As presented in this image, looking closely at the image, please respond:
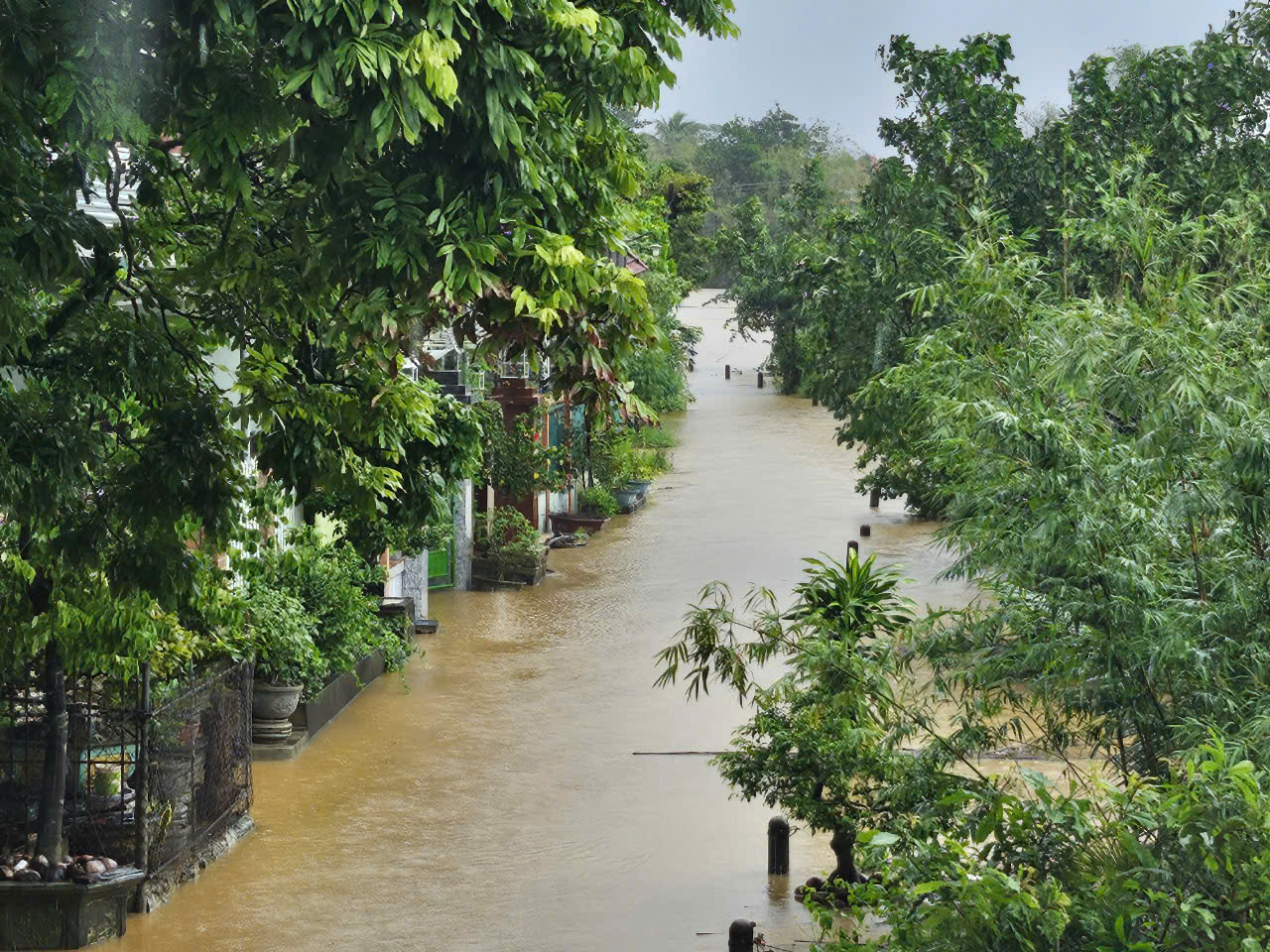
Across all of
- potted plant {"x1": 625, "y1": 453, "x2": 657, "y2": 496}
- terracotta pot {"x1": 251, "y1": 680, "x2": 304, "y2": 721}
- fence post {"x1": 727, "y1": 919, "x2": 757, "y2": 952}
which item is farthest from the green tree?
potted plant {"x1": 625, "y1": 453, "x2": 657, "y2": 496}

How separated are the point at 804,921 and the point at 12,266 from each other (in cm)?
844

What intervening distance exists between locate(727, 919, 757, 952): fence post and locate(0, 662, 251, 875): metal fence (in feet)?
15.5

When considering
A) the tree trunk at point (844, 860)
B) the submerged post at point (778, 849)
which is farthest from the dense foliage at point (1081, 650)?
the submerged post at point (778, 849)

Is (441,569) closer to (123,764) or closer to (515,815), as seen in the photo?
(515,815)

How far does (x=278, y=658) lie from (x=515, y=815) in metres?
3.14

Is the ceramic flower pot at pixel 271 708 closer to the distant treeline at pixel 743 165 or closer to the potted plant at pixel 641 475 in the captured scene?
the potted plant at pixel 641 475

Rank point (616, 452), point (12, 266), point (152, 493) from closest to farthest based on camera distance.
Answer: point (12, 266) < point (152, 493) < point (616, 452)

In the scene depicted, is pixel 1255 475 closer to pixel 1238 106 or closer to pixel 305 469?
pixel 305 469

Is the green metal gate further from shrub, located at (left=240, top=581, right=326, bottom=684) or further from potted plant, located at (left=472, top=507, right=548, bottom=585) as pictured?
shrub, located at (left=240, top=581, right=326, bottom=684)

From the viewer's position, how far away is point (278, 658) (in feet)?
55.9

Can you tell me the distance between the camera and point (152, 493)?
895 cm

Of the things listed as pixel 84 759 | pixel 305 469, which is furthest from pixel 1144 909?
pixel 84 759

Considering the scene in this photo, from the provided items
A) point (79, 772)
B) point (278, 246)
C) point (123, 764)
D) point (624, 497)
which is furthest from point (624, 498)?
→ point (278, 246)

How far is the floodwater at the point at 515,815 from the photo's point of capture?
42.4ft
